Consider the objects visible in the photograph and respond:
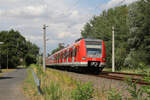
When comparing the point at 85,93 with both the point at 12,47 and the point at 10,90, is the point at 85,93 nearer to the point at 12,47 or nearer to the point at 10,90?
the point at 10,90

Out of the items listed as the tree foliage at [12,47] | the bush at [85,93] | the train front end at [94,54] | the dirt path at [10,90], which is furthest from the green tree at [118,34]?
the tree foliage at [12,47]

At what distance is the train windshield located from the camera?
2006cm

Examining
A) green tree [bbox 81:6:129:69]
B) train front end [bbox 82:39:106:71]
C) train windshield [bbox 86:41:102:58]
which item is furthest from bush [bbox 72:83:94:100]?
green tree [bbox 81:6:129:69]

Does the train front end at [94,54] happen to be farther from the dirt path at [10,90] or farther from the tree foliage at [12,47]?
the tree foliage at [12,47]

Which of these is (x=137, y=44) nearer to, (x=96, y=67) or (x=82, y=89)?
(x=96, y=67)

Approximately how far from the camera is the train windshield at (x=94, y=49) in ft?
65.8

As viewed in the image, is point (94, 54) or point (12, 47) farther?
point (12, 47)

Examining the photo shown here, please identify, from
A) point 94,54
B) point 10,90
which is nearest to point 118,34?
point 94,54

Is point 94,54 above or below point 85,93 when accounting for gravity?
above

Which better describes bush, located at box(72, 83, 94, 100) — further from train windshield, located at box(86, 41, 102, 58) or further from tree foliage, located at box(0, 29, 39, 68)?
tree foliage, located at box(0, 29, 39, 68)

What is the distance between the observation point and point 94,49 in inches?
800

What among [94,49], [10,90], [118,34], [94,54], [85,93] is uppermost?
[118,34]

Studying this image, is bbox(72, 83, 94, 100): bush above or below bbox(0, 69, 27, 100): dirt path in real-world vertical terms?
above

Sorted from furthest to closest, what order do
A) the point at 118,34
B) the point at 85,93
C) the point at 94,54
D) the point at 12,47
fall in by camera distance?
the point at 12,47 → the point at 118,34 → the point at 94,54 → the point at 85,93
